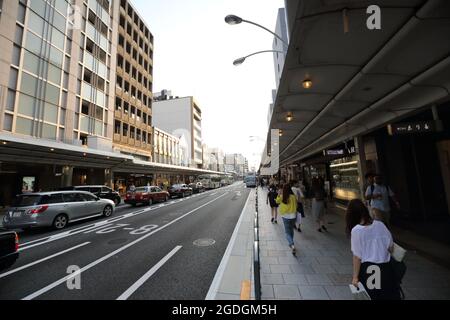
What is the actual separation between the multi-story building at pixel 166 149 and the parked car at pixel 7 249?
4120 cm

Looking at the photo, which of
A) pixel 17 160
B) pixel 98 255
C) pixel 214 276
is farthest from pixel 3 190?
pixel 214 276

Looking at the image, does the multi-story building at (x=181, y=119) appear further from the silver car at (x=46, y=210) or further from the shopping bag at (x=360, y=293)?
the shopping bag at (x=360, y=293)

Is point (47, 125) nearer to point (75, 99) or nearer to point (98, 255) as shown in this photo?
point (75, 99)

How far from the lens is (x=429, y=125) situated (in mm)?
5453

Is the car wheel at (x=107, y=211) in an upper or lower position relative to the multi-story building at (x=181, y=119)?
lower

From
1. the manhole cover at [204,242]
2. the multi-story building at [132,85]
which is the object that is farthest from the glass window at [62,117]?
the manhole cover at [204,242]

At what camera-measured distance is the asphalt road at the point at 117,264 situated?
4.14 m

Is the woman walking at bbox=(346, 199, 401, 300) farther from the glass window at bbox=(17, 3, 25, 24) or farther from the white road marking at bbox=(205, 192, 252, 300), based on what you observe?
the glass window at bbox=(17, 3, 25, 24)

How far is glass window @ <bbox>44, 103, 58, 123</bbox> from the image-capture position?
20859 mm

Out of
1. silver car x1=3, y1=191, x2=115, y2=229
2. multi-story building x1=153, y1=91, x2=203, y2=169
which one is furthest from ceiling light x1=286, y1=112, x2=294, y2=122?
multi-story building x1=153, y1=91, x2=203, y2=169

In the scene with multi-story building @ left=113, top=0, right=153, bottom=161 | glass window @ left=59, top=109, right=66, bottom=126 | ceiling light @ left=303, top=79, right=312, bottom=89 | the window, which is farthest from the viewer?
multi-story building @ left=113, top=0, right=153, bottom=161

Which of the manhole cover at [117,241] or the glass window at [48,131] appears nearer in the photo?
the manhole cover at [117,241]

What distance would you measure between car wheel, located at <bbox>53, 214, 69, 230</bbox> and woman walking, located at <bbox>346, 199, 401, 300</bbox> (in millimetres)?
11820

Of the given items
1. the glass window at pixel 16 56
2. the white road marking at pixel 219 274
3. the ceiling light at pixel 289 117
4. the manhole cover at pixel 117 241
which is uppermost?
the glass window at pixel 16 56
